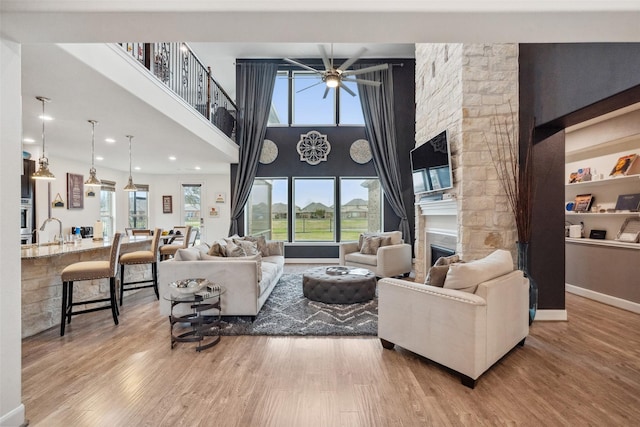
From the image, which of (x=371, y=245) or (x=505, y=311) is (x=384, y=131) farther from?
(x=505, y=311)

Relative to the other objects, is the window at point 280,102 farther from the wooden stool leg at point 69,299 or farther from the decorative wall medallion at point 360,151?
the wooden stool leg at point 69,299

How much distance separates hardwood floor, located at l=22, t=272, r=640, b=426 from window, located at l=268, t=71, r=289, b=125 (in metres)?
5.65

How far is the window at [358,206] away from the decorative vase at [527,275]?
3953 millimetres

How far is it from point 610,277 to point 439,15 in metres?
4.49

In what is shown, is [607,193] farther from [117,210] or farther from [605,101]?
[117,210]

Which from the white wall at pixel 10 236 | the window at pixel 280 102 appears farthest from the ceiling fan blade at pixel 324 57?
the white wall at pixel 10 236

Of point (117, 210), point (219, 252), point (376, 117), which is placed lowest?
point (219, 252)

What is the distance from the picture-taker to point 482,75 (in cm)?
348

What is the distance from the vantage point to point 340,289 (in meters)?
3.74

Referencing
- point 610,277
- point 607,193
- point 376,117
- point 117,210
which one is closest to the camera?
point 610,277

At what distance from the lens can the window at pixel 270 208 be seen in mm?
7199

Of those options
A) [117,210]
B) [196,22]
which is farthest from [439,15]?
[117,210]

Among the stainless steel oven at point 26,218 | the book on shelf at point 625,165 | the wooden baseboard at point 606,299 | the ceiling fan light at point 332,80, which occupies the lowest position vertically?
the wooden baseboard at point 606,299

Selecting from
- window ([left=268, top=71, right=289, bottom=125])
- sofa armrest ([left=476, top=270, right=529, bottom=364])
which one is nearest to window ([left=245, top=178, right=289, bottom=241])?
window ([left=268, top=71, right=289, bottom=125])
